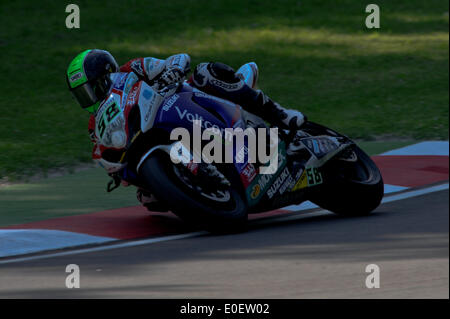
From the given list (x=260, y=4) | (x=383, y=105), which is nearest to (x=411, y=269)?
(x=383, y=105)

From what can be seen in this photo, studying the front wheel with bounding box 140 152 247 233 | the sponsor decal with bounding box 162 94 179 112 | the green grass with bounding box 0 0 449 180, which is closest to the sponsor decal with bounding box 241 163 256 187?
the front wheel with bounding box 140 152 247 233

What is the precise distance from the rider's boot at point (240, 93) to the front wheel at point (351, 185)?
1.73 ft

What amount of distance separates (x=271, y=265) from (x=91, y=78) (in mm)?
2223

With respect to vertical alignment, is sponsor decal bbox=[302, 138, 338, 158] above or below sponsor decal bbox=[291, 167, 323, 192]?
above

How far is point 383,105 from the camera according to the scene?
15.1 metres

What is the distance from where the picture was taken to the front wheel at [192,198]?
6.89 metres

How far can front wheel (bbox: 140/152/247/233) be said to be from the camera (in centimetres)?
689

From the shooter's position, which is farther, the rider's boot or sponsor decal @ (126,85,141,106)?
the rider's boot

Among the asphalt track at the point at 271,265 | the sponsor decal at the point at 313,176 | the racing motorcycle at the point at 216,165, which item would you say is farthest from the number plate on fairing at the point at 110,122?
the sponsor decal at the point at 313,176

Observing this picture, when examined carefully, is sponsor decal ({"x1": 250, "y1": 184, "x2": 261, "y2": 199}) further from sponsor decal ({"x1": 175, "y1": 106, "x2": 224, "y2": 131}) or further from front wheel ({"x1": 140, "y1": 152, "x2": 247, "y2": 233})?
sponsor decal ({"x1": 175, "y1": 106, "x2": 224, "y2": 131})

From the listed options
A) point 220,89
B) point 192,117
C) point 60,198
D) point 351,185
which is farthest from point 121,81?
point 60,198

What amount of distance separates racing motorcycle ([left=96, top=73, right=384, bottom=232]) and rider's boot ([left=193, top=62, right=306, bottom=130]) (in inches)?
2.7

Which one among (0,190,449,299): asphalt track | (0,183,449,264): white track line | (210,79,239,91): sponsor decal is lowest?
(0,190,449,299): asphalt track

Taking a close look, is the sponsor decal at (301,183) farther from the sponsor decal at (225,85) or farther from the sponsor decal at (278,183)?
the sponsor decal at (225,85)
